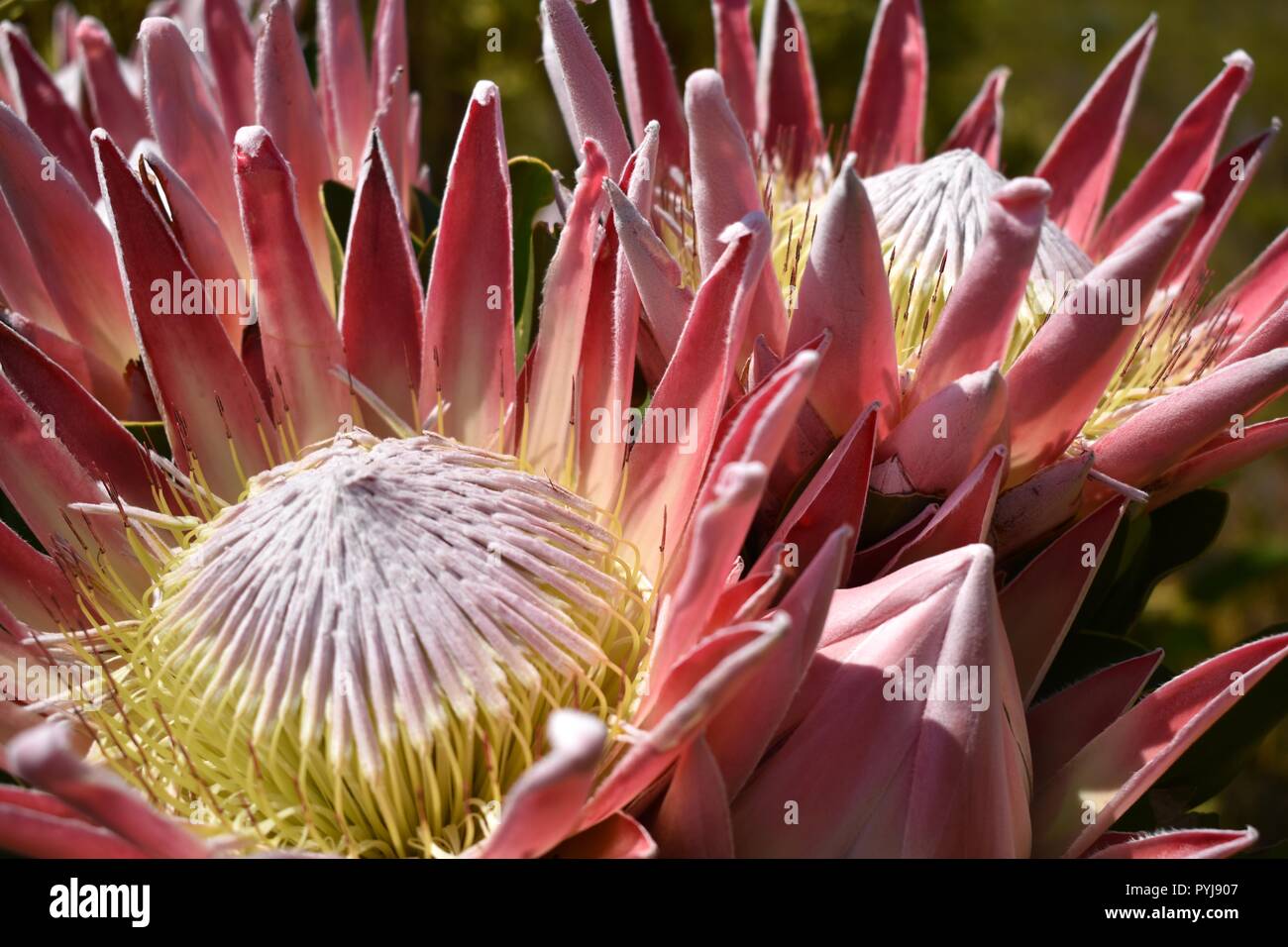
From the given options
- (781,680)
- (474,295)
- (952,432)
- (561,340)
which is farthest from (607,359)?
(781,680)

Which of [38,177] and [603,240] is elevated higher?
[38,177]

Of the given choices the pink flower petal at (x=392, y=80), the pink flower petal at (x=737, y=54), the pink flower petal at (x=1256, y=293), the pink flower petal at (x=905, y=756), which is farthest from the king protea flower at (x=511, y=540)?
the pink flower petal at (x=737, y=54)

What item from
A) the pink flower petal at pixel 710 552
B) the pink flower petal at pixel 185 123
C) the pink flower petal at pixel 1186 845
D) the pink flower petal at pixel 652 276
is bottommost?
the pink flower petal at pixel 1186 845

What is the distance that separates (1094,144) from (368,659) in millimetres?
1272

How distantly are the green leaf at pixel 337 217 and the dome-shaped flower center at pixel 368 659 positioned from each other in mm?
384

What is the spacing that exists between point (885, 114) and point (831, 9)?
126cm

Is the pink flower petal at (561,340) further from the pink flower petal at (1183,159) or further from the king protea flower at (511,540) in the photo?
the pink flower petal at (1183,159)

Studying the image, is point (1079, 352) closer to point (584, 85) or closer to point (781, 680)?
→ point (781, 680)

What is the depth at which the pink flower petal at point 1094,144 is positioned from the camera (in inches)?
65.9

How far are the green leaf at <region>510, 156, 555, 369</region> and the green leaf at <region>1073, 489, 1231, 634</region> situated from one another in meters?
0.72

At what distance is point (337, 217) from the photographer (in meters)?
1.47

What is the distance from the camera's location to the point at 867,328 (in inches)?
43.5

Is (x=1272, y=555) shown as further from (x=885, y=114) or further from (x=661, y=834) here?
(x=661, y=834)
